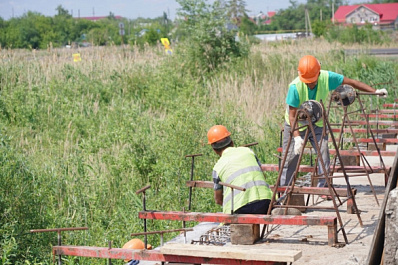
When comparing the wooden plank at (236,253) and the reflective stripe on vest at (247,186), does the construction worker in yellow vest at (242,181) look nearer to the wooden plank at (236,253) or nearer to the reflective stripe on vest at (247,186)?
the reflective stripe on vest at (247,186)

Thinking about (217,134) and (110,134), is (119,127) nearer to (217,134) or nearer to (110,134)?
(110,134)

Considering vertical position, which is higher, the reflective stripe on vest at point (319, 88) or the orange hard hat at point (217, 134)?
the reflective stripe on vest at point (319, 88)

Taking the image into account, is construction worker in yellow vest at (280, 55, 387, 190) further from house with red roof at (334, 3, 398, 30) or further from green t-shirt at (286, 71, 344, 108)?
house with red roof at (334, 3, 398, 30)

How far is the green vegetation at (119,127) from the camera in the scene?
7.99 m

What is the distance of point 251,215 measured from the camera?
245 inches

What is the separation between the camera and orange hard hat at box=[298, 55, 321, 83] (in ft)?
24.1

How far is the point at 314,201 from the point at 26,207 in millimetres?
3689

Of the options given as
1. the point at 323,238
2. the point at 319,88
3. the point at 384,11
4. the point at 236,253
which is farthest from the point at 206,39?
the point at 384,11

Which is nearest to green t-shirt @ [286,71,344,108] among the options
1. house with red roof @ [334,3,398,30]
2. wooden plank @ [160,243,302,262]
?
wooden plank @ [160,243,302,262]

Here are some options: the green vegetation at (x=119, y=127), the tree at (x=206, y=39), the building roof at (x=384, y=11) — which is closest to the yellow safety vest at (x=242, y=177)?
the green vegetation at (x=119, y=127)

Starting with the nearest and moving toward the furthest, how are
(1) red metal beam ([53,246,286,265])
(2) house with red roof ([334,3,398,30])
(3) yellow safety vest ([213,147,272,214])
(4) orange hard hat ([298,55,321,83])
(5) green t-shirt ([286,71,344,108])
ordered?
1. (1) red metal beam ([53,246,286,265])
2. (3) yellow safety vest ([213,147,272,214])
3. (4) orange hard hat ([298,55,321,83])
4. (5) green t-shirt ([286,71,344,108])
5. (2) house with red roof ([334,3,398,30])

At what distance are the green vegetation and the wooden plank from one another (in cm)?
229

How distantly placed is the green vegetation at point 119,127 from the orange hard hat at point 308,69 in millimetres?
2248

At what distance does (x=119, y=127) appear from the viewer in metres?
11.6
